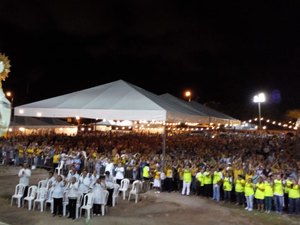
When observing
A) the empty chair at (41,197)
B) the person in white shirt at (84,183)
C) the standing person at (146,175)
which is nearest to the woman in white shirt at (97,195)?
the person in white shirt at (84,183)

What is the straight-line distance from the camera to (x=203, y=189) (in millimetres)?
15680

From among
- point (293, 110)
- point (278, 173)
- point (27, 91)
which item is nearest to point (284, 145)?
point (278, 173)

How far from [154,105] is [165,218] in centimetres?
425

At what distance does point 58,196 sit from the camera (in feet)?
37.7

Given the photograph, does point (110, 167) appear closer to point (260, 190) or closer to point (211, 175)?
point (211, 175)

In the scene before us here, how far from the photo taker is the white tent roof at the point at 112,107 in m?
14.3

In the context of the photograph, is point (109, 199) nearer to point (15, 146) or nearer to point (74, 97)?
point (74, 97)

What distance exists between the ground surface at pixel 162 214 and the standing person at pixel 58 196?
0.89ft

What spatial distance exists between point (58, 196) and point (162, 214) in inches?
127

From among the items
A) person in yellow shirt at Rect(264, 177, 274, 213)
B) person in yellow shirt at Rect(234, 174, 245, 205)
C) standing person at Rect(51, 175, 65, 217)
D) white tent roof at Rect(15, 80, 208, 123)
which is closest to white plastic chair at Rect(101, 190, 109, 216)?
standing person at Rect(51, 175, 65, 217)

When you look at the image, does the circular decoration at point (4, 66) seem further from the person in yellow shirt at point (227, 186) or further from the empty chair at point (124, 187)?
the person in yellow shirt at point (227, 186)

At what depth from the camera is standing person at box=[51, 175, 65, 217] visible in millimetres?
11500

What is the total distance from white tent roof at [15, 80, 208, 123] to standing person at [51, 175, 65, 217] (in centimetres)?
351

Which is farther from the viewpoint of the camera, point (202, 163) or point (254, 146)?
point (254, 146)
